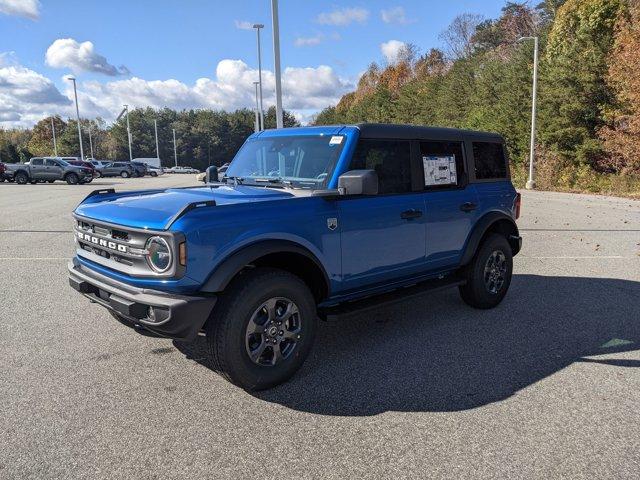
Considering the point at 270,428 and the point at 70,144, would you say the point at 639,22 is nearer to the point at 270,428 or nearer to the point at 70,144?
the point at 270,428

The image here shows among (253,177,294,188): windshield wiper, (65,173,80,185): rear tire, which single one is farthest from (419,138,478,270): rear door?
(65,173,80,185): rear tire

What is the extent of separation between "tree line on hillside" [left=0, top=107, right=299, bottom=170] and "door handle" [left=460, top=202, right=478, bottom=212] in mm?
95443

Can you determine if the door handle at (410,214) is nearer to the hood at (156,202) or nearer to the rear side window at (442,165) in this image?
the rear side window at (442,165)

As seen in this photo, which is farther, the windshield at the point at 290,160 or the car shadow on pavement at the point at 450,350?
the windshield at the point at 290,160

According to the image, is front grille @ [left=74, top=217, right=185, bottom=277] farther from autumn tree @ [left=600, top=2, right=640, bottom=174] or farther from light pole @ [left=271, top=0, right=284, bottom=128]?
autumn tree @ [left=600, top=2, right=640, bottom=174]

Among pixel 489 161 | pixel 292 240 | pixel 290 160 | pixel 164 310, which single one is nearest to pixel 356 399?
pixel 292 240

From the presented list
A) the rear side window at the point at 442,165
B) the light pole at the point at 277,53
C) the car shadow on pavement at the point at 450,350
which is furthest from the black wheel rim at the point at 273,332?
the light pole at the point at 277,53

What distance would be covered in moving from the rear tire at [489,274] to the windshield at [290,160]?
2.11 meters

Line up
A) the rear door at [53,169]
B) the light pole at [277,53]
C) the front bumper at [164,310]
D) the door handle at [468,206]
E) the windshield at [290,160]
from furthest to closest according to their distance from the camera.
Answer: the rear door at [53,169]
the light pole at [277,53]
the door handle at [468,206]
the windshield at [290,160]
the front bumper at [164,310]

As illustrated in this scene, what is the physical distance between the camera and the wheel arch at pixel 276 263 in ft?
10.9

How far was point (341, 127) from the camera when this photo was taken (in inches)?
173

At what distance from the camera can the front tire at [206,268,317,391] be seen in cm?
340

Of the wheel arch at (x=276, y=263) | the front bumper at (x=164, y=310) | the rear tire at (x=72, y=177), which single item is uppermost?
the rear tire at (x=72, y=177)

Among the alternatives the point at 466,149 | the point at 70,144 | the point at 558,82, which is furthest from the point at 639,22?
the point at 70,144
